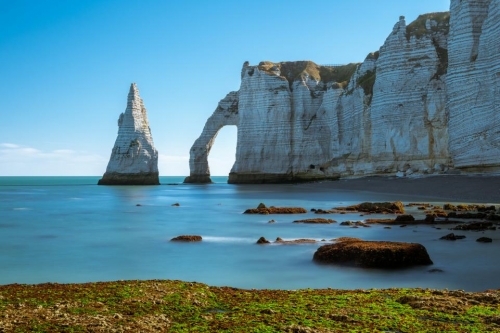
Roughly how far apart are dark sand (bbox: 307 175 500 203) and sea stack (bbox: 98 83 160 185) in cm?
3573

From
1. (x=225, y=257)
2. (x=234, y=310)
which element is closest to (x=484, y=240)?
(x=225, y=257)

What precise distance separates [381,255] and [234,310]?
3812mm

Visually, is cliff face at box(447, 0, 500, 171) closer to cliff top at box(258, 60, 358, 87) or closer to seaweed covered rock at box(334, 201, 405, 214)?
seaweed covered rock at box(334, 201, 405, 214)

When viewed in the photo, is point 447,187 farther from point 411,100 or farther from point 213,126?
point 213,126

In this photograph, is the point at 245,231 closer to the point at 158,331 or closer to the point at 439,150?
the point at 158,331

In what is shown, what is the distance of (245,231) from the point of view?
49.3 ft

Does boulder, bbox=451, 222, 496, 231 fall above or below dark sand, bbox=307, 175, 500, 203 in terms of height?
below

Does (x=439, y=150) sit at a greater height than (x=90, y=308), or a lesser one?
greater

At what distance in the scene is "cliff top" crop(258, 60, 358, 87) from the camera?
65.6 meters

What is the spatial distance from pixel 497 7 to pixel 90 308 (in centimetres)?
3237

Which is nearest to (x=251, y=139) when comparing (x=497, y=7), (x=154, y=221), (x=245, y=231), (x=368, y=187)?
(x=368, y=187)

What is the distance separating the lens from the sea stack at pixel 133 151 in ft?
218

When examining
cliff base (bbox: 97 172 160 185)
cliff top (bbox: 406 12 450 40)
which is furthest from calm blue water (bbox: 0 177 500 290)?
cliff base (bbox: 97 172 160 185)

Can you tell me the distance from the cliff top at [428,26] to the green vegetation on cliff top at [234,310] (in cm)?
4179
